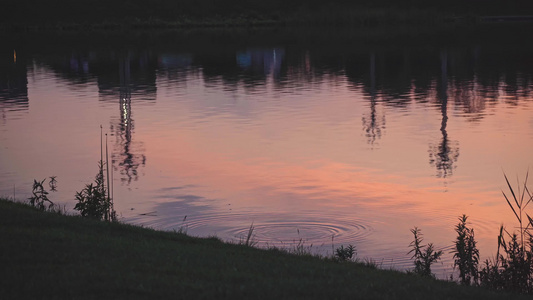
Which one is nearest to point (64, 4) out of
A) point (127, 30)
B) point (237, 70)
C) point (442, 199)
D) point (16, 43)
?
point (127, 30)

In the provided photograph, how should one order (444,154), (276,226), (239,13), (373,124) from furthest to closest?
1. (239,13)
2. (373,124)
3. (444,154)
4. (276,226)

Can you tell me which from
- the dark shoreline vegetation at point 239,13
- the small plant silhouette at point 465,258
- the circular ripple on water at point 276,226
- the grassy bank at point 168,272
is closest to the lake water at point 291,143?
the circular ripple on water at point 276,226

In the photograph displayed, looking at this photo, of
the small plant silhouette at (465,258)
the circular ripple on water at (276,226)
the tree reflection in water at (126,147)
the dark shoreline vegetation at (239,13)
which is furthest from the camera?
the dark shoreline vegetation at (239,13)

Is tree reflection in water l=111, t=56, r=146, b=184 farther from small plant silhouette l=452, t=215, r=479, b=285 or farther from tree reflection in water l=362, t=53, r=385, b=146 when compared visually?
small plant silhouette l=452, t=215, r=479, b=285

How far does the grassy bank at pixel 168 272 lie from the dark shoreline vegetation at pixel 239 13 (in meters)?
95.5

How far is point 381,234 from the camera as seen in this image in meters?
16.5

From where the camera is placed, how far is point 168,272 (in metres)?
10.8

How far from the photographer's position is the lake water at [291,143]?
1756cm

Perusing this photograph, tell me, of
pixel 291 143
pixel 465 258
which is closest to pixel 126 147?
pixel 291 143

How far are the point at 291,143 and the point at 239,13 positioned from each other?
9647 centimetres

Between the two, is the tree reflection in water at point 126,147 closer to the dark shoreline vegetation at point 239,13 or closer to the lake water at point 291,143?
the lake water at point 291,143

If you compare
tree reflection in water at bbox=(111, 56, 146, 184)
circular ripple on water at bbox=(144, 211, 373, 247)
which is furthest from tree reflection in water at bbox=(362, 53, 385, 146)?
circular ripple on water at bbox=(144, 211, 373, 247)

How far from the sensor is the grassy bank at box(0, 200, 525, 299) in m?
9.93

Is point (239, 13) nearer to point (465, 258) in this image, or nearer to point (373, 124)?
point (373, 124)
